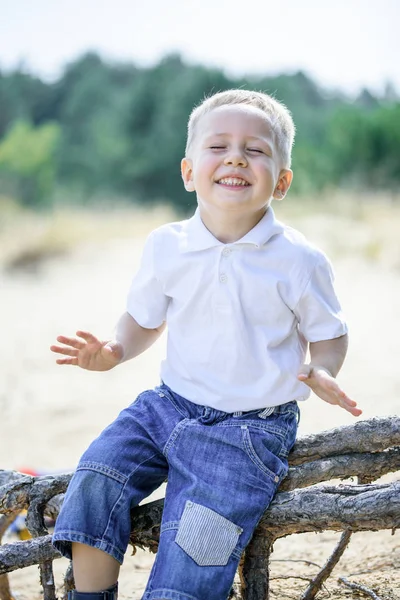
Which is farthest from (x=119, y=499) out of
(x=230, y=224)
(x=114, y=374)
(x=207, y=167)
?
(x=114, y=374)

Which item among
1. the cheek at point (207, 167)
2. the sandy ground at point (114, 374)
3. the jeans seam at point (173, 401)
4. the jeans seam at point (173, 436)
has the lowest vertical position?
the jeans seam at point (173, 436)

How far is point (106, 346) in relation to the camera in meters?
2.16

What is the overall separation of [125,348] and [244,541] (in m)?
0.66

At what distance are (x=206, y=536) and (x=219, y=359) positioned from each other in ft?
1.53

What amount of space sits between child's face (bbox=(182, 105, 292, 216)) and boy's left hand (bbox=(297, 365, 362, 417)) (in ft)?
1.54

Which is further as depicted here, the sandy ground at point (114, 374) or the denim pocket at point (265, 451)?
the sandy ground at point (114, 374)

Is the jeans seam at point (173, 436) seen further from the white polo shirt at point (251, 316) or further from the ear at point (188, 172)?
the ear at point (188, 172)

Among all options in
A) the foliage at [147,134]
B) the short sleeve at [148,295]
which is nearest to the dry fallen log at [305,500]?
the short sleeve at [148,295]

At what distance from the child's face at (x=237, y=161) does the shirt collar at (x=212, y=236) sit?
0.16 ft

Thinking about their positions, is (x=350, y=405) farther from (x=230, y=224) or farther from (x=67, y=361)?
(x=67, y=361)

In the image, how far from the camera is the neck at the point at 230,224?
6.98ft

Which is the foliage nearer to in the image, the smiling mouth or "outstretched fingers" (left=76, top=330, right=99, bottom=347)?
the smiling mouth

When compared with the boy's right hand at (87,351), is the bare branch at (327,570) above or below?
below

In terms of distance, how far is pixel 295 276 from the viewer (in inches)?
80.9
